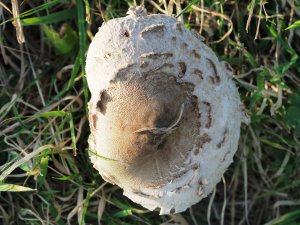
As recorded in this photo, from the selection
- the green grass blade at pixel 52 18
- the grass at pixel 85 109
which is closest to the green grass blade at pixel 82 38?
the grass at pixel 85 109

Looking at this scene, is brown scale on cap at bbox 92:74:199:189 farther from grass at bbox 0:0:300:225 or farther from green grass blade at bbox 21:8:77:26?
green grass blade at bbox 21:8:77:26

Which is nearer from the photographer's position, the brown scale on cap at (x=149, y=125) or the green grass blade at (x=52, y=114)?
the brown scale on cap at (x=149, y=125)

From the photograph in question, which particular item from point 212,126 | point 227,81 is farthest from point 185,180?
point 227,81

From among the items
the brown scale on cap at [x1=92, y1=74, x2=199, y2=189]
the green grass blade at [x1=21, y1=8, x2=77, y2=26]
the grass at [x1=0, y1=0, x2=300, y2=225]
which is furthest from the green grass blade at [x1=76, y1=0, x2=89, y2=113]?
the brown scale on cap at [x1=92, y1=74, x2=199, y2=189]

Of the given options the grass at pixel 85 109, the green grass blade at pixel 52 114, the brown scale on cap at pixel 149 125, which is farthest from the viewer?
the grass at pixel 85 109

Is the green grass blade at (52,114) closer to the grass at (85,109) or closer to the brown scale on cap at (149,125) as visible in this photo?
the grass at (85,109)

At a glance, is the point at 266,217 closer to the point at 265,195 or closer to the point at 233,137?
the point at 265,195

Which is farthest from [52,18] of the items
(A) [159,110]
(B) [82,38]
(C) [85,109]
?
(A) [159,110]
